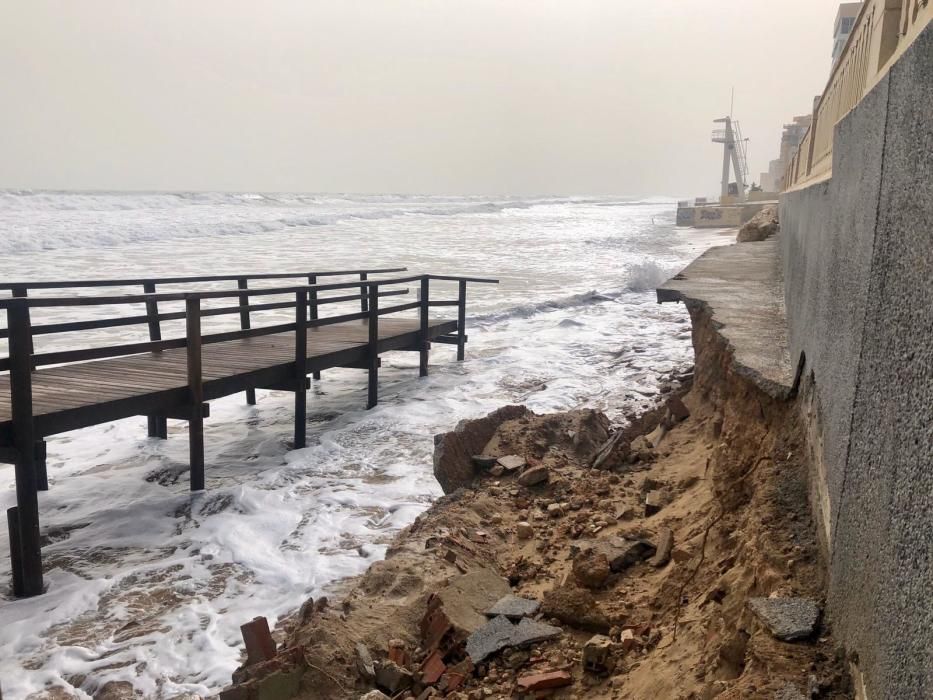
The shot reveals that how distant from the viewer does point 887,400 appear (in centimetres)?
157

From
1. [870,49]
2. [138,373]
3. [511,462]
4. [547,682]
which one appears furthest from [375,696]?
[138,373]

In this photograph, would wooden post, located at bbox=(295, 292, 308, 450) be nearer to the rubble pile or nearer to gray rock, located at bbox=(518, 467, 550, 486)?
the rubble pile

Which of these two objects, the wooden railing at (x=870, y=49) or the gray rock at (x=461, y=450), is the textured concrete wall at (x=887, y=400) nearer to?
the wooden railing at (x=870, y=49)

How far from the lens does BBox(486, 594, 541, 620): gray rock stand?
3.30m

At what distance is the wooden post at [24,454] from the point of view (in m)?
4.68

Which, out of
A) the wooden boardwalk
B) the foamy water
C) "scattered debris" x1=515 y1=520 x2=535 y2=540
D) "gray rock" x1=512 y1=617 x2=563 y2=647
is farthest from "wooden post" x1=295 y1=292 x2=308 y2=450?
"gray rock" x1=512 y1=617 x2=563 y2=647

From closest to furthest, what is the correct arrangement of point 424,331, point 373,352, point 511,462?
point 511,462 → point 373,352 → point 424,331

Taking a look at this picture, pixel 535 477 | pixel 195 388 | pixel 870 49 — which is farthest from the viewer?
pixel 195 388

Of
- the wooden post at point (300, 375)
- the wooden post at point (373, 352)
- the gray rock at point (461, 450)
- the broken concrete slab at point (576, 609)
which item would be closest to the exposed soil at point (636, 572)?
the broken concrete slab at point (576, 609)

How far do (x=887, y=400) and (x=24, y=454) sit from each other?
5.05 meters

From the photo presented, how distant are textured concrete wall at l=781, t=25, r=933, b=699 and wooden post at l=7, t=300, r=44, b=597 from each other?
467 centimetres

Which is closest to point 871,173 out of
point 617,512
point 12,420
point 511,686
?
point 511,686

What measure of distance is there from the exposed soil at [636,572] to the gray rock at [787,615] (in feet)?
0.08

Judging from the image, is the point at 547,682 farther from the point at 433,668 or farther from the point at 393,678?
the point at 393,678
